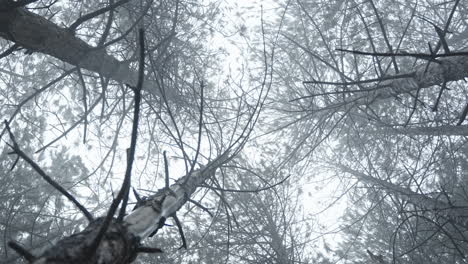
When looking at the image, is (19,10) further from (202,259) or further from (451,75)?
(202,259)

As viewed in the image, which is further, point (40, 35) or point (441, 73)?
point (40, 35)

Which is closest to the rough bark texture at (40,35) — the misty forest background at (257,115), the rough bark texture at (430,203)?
the misty forest background at (257,115)

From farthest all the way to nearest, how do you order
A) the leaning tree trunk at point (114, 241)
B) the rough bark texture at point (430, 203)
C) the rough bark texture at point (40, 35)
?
the rough bark texture at point (430, 203)
the rough bark texture at point (40, 35)
the leaning tree trunk at point (114, 241)

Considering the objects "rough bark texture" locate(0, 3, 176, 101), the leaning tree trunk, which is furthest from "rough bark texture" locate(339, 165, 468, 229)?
"rough bark texture" locate(0, 3, 176, 101)

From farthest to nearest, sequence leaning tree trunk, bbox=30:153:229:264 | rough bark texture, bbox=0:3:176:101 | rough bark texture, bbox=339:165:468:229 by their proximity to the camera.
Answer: rough bark texture, bbox=339:165:468:229 → rough bark texture, bbox=0:3:176:101 → leaning tree trunk, bbox=30:153:229:264

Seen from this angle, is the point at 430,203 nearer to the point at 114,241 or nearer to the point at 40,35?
the point at 114,241

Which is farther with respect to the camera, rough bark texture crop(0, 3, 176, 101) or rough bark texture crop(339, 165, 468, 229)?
rough bark texture crop(339, 165, 468, 229)

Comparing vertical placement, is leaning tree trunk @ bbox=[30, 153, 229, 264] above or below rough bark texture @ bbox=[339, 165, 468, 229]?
below

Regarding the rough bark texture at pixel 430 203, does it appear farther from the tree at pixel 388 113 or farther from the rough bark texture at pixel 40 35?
the rough bark texture at pixel 40 35

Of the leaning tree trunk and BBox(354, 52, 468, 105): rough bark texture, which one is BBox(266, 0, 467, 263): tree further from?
the leaning tree trunk

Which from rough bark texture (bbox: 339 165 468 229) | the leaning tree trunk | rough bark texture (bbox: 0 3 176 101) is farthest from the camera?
rough bark texture (bbox: 339 165 468 229)

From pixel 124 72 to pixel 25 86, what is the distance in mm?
4825

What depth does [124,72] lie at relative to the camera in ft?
13.4

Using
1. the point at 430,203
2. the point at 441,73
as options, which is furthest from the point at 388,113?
the point at 441,73
